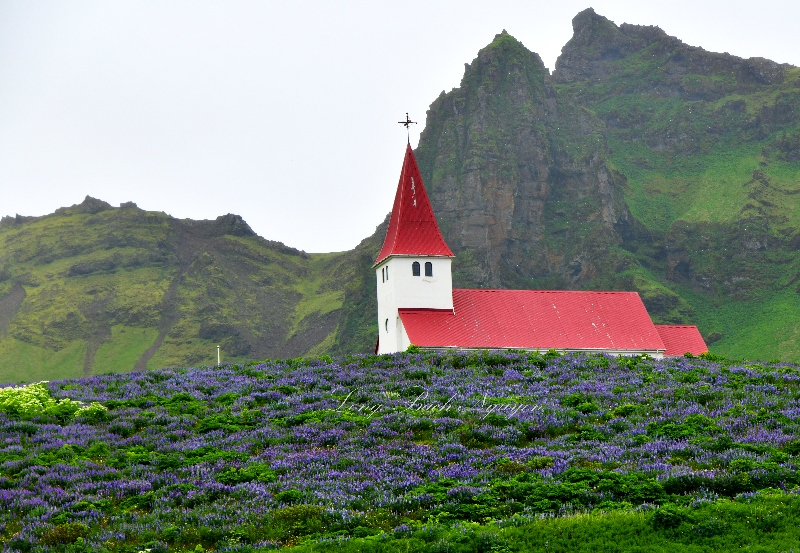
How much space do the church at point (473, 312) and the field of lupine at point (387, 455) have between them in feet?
65.1

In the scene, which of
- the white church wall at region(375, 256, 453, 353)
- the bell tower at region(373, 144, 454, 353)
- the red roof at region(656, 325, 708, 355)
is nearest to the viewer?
the white church wall at region(375, 256, 453, 353)

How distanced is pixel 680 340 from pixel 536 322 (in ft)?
36.1

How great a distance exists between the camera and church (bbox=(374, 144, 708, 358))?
57812mm

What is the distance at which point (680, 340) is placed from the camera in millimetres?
63469

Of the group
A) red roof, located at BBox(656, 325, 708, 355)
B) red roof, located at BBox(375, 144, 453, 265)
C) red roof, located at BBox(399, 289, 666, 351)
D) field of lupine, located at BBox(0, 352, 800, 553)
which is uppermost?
red roof, located at BBox(375, 144, 453, 265)

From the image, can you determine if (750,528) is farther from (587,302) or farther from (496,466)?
(587,302)

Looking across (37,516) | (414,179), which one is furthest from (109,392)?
(414,179)

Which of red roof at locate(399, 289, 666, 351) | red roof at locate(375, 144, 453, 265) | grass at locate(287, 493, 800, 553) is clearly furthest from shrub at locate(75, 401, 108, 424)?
red roof at locate(375, 144, 453, 265)

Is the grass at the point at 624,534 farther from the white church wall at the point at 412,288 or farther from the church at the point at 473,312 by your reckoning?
the white church wall at the point at 412,288

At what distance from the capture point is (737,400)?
100 feet

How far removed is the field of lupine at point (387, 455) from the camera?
20.4 metres

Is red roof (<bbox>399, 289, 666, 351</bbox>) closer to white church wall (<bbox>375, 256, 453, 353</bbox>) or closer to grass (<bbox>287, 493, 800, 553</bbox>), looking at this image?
white church wall (<bbox>375, 256, 453, 353</bbox>)

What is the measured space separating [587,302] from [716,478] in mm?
40741

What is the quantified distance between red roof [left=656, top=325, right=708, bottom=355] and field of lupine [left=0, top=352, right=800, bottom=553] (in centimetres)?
2523
